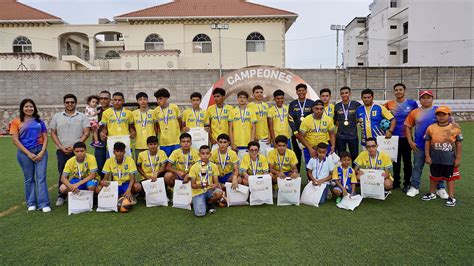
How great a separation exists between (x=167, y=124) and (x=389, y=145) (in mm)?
3486

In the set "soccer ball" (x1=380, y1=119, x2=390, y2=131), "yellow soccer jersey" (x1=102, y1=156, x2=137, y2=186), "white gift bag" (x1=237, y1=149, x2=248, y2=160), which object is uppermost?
"soccer ball" (x1=380, y1=119, x2=390, y2=131)

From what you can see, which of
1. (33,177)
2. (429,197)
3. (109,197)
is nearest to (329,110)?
(429,197)

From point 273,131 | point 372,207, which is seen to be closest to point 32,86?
point 273,131

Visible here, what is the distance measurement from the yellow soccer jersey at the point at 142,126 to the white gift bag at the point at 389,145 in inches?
140

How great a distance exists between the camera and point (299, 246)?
3.51 metres

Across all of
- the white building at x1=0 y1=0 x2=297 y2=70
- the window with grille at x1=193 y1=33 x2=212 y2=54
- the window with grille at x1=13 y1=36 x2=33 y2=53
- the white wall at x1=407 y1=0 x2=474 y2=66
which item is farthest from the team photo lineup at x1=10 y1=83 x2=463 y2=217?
the white wall at x1=407 y1=0 x2=474 y2=66

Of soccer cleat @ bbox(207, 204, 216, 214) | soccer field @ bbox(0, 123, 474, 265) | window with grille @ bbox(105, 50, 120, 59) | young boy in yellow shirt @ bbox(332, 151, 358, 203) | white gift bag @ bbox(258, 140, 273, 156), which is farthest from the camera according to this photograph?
window with grille @ bbox(105, 50, 120, 59)

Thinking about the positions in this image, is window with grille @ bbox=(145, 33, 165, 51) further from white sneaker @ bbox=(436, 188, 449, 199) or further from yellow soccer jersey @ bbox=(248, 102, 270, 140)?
white sneaker @ bbox=(436, 188, 449, 199)

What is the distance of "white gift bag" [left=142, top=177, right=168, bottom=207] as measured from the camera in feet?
16.0

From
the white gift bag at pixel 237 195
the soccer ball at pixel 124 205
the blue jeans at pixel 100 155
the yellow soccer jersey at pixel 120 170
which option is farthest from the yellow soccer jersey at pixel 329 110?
the blue jeans at pixel 100 155

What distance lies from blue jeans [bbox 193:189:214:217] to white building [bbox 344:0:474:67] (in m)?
26.9

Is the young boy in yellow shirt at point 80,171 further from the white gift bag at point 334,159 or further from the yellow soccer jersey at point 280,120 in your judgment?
the white gift bag at point 334,159

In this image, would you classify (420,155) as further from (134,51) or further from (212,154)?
(134,51)

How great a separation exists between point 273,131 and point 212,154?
1.23 metres
